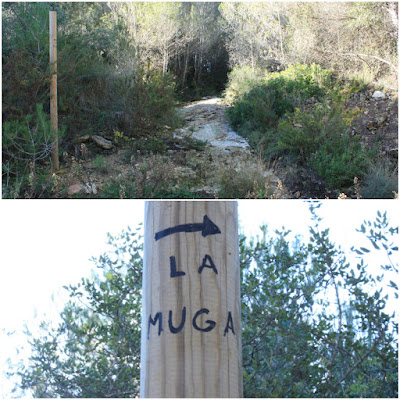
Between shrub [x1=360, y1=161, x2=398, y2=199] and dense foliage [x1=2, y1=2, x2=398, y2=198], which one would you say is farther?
dense foliage [x1=2, y1=2, x2=398, y2=198]

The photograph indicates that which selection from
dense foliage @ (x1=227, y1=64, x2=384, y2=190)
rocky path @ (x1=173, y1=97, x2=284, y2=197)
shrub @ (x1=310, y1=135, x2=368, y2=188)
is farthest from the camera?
dense foliage @ (x1=227, y1=64, x2=384, y2=190)

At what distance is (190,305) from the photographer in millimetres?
935

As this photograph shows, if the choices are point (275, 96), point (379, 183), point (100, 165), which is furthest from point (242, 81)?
point (379, 183)

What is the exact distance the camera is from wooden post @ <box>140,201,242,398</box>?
0.90m

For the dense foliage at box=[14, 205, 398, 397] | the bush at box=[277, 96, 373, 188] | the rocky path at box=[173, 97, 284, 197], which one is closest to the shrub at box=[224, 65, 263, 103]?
the rocky path at box=[173, 97, 284, 197]

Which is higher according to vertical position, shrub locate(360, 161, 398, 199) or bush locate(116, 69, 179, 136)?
bush locate(116, 69, 179, 136)

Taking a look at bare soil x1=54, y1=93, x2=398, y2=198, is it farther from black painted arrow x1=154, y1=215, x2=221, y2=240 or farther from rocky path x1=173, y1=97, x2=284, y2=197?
black painted arrow x1=154, y1=215, x2=221, y2=240

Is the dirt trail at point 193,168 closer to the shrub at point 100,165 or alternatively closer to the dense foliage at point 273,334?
the shrub at point 100,165

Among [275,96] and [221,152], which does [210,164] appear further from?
[275,96]

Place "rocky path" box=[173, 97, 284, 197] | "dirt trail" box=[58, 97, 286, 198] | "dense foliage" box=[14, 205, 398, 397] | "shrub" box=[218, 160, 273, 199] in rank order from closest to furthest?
"dense foliage" box=[14, 205, 398, 397], "shrub" box=[218, 160, 273, 199], "dirt trail" box=[58, 97, 286, 198], "rocky path" box=[173, 97, 284, 197]

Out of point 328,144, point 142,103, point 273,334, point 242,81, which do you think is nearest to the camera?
point 273,334

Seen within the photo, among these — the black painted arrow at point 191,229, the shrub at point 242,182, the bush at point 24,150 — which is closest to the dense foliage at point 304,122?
the shrub at point 242,182

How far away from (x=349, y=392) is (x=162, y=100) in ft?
19.0

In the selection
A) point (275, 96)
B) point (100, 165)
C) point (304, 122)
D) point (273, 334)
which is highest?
point (275, 96)
